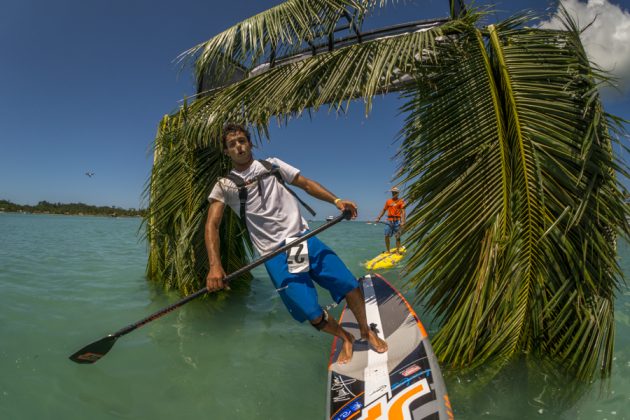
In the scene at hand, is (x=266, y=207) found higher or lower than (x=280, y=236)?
higher

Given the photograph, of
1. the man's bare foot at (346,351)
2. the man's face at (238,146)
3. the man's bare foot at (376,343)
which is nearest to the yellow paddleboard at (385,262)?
the man's bare foot at (376,343)

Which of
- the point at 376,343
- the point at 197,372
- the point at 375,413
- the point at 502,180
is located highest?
the point at 502,180

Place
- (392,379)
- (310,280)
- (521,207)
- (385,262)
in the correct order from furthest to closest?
(385,262), (310,280), (521,207), (392,379)

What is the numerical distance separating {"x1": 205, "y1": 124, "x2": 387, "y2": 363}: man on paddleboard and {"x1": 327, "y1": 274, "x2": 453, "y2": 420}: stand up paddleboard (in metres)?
0.17

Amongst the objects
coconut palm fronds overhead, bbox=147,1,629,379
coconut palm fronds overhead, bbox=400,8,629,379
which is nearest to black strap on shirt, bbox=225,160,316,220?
coconut palm fronds overhead, bbox=147,1,629,379

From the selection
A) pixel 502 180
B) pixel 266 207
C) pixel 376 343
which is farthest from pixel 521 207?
pixel 266 207

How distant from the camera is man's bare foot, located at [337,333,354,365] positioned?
3.20m

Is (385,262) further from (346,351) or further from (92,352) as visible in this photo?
(92,352)

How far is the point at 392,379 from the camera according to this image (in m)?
2.71

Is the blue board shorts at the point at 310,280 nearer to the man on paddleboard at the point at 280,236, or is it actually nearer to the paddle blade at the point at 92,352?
the man on paddleboard at the point at 280,236

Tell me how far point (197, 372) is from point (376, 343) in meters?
1.82

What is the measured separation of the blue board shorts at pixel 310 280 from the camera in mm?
3057

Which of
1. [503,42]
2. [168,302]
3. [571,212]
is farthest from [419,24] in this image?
[168,302]

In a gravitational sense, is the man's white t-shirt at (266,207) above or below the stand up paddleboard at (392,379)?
above
